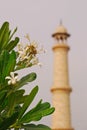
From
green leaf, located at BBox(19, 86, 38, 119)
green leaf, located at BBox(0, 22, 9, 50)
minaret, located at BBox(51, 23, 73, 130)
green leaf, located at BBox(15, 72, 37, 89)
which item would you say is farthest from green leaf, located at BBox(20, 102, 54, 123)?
minaret, located at BBox(51, 23, 73, 130)

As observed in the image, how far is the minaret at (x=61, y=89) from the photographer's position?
1054 inches

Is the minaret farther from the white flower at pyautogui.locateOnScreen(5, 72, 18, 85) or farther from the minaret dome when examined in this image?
the white flower at pyautogui.locateOnScreen(5, 72, 18, 85)

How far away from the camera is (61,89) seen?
26.8 meters

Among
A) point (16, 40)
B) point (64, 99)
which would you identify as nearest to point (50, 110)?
point (16, 40)

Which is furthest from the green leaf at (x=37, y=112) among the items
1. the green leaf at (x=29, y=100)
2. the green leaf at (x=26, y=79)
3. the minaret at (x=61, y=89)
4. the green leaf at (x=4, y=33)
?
the minaret at (x=61, y=89)

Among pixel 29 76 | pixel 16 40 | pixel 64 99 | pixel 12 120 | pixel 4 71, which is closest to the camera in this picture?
pixel 12 120

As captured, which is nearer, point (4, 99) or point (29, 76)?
point (4, 99)

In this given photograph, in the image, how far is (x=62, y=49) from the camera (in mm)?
28516

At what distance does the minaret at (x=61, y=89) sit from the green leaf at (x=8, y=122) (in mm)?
24244

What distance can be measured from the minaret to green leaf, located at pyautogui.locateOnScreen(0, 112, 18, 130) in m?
24.2

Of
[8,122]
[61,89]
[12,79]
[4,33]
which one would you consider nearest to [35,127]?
[8,122]

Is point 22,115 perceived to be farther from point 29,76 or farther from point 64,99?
point 64,99

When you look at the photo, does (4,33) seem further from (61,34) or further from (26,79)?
(61,34)

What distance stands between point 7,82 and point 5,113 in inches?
7.4
